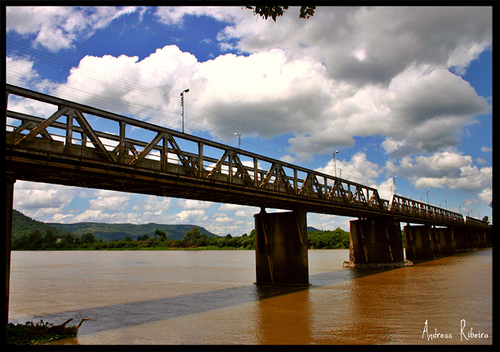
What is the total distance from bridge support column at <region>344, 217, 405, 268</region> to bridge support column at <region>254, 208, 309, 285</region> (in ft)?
82.9

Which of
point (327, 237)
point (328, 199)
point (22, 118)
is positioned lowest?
point (327, 237)

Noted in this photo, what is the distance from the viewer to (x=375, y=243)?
58.5m

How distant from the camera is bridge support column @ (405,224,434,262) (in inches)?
3073

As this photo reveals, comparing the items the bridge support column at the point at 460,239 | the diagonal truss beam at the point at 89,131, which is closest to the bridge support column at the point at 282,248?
the diagonal truss beam at the point at 89,131

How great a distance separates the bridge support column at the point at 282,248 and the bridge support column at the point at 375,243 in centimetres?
2525

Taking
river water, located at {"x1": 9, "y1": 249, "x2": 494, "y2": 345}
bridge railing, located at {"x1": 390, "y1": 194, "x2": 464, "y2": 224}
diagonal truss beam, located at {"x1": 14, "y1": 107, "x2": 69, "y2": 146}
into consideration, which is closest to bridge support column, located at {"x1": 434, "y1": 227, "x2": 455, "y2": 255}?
bridge railing, located at {"x1": 390, "y1": 194, "x2": 464, "y2": 224}

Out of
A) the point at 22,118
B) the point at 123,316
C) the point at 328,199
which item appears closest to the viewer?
the point at 22,118

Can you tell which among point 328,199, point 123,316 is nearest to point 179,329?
point 123,316
